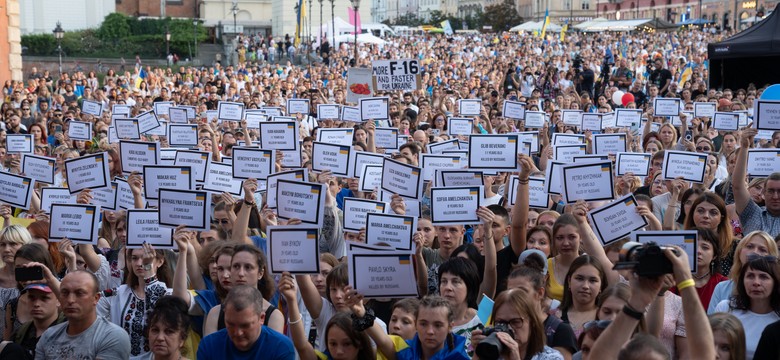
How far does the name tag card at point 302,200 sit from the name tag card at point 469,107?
10.6 metres

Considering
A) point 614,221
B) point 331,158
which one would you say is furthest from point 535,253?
point 331,158

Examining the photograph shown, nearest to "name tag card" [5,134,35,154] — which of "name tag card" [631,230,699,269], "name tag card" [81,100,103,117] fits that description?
"name tag card" [81,100,103,117]

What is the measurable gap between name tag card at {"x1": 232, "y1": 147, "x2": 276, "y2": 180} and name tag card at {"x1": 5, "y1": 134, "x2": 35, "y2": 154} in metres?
5.39

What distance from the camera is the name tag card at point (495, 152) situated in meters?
11.6

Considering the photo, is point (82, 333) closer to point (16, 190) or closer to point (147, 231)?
point (147, 231)

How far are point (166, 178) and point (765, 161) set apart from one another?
6123 mm

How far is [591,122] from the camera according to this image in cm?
1803

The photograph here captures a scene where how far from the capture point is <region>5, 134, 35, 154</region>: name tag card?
626 inches

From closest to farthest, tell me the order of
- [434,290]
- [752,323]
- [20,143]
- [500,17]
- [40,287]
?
1. [752,323]
2. [40,287]
3. [434,290]
4. [20,143]
5. [500,17]

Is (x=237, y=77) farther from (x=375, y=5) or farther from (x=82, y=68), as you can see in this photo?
(x=375, y=5)

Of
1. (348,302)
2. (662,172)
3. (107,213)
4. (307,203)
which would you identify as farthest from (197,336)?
(662,172)

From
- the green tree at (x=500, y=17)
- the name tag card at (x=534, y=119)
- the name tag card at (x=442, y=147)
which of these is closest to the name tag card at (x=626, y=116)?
the name tag card at (x=534, y=119)

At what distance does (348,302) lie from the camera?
6.82 meters

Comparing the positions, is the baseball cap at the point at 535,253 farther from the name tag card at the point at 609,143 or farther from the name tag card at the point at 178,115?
the name tag card at the point at 178,115
